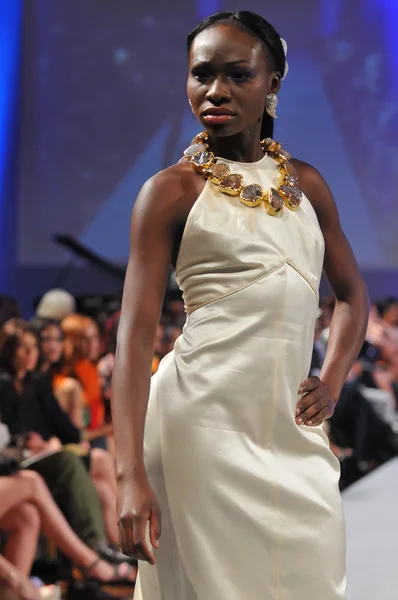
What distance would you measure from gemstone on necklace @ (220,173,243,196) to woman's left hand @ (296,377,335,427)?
313mm

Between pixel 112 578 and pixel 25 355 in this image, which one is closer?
pixel 112 578

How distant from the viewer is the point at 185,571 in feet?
4.93

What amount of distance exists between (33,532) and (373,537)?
56.8 inches

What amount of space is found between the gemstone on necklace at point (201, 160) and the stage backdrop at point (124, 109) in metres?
6.55

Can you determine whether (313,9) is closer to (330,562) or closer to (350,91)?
(350,91)

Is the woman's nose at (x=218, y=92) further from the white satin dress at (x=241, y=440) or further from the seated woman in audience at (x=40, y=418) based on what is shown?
the seated woman in audience at (x=40, y=418)

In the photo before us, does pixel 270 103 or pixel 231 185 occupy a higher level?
pixel 270 103

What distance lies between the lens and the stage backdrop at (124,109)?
8.20 meters

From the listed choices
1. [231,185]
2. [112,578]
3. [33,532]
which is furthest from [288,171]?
[112,578]

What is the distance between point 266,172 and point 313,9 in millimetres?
7388

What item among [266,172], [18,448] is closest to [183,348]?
[266,172]

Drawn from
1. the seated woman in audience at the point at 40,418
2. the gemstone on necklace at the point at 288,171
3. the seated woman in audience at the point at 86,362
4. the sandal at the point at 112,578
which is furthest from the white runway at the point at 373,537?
the gemstone on necklace at the point at 288,171

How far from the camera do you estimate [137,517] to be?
1370 mm

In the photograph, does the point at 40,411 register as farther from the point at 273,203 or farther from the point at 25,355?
the point at 273,203
